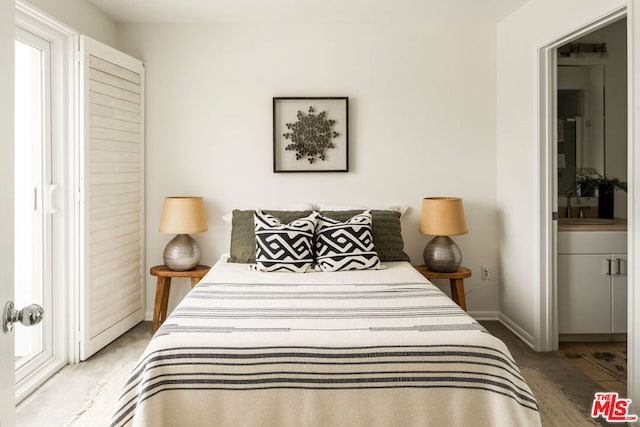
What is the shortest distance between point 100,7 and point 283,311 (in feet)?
9.49

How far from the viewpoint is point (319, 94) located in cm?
423

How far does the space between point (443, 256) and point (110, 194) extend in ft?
8.51

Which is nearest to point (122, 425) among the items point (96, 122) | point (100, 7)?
point (96, 122)

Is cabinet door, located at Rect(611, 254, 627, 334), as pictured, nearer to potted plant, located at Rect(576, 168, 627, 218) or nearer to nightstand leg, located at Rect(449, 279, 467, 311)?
potted plant, located at Rect(576, 168, 627, 218)

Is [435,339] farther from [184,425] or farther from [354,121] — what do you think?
[354,121]

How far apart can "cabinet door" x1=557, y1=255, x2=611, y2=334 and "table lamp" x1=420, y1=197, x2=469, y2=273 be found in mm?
757

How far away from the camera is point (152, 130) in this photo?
4.24 metres

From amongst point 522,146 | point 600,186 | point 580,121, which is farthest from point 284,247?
point 580,121

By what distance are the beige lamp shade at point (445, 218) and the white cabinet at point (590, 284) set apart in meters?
0.73

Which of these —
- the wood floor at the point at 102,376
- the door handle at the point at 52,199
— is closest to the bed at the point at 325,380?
the wood floor at the point at 102,376

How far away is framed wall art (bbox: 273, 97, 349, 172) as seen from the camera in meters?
4.21

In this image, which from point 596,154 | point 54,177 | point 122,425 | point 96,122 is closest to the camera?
point 122,425

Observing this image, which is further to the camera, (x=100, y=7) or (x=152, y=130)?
(x=152, y=130)

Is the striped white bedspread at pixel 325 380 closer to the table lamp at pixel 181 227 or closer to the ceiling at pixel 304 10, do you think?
the table lamp at pixel 181 227
